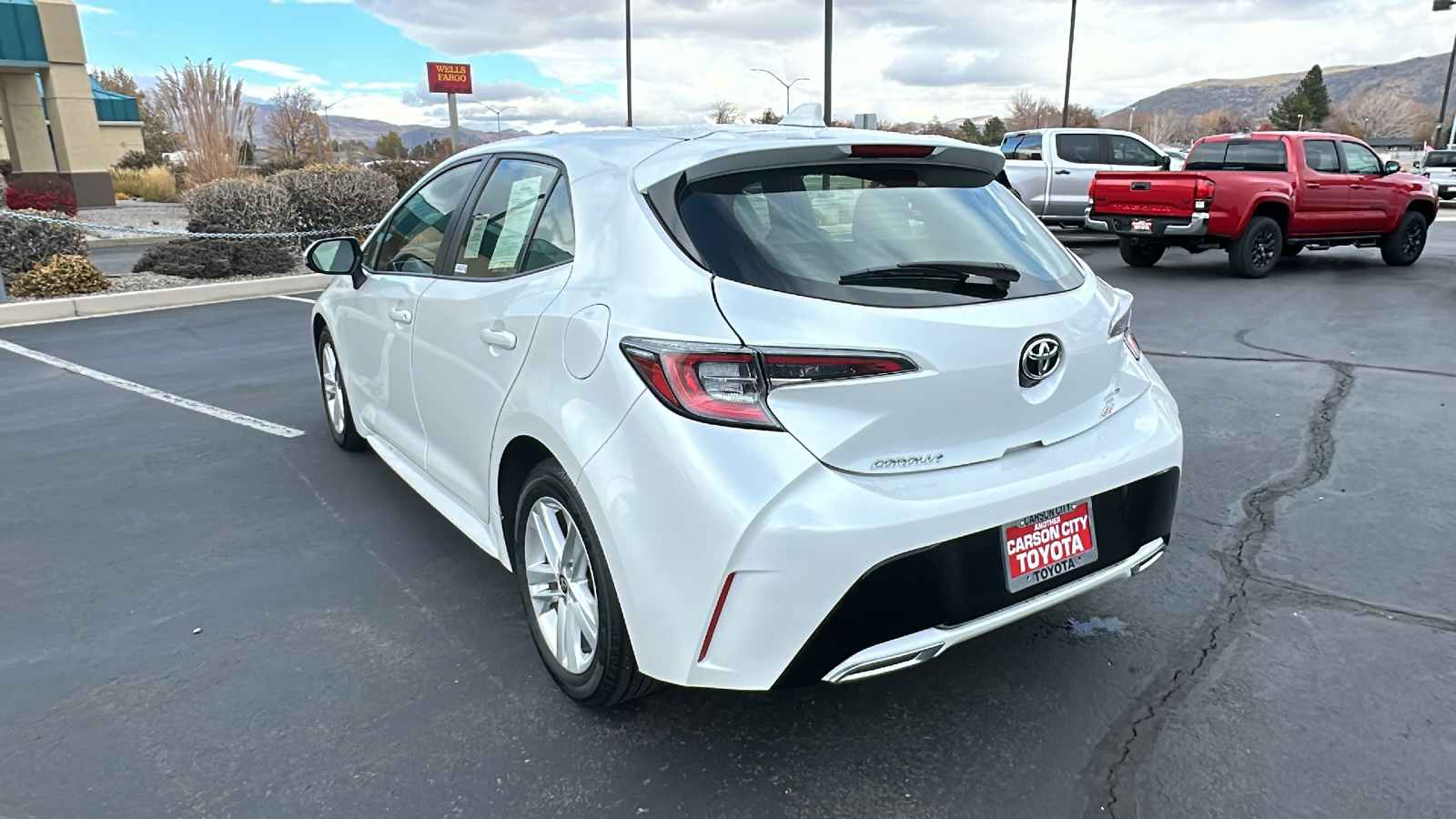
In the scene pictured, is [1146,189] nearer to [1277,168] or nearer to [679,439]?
[1277,168]

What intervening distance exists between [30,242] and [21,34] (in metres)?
15.5

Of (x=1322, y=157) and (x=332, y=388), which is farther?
(x=1322, y=157)

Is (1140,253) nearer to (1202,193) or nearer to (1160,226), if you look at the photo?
(1160,226)

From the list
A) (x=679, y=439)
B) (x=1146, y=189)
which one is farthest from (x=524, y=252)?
(x=1146, y=189)

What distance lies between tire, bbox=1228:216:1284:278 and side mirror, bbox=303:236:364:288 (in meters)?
10.5

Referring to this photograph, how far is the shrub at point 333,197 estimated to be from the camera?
15031 mm

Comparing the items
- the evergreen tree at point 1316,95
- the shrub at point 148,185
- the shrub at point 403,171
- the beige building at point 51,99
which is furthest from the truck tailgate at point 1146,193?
the evergreen tree at point 1316,95

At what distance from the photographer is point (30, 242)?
11.7m

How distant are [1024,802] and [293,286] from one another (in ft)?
39.2

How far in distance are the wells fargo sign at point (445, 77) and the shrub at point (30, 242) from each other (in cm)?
2070

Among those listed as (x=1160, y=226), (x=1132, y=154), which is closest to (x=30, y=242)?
(x=1160, y=226)

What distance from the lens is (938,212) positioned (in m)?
2.82

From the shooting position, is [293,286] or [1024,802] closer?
[1024,802]

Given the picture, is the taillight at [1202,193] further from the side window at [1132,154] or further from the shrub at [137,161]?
the shrub at [137,161]
